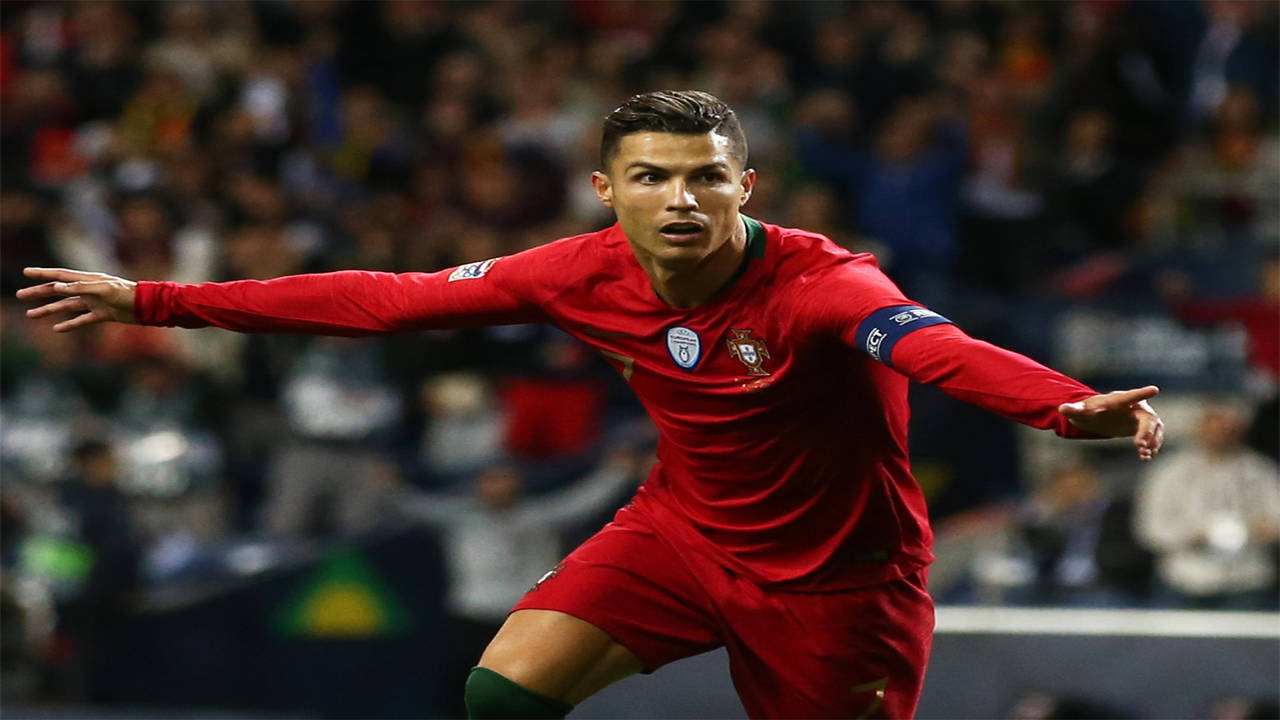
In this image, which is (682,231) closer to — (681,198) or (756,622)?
(681,198)

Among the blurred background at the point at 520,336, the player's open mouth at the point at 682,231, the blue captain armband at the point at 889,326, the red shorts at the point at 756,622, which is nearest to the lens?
the blue captain armband at the point at 889,326

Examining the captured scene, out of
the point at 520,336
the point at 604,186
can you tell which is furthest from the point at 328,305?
the point at 520,336

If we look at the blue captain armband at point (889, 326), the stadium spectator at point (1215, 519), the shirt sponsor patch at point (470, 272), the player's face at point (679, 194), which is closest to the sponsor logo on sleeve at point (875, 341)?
the blue captain armband at point (889, 326)

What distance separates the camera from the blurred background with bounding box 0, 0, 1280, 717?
833 cm

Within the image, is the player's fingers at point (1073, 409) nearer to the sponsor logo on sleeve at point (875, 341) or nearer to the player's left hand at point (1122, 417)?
the player's left hand at point (1122, 417)

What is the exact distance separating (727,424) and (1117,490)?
199 inches

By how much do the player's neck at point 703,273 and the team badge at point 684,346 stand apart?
0.21ft

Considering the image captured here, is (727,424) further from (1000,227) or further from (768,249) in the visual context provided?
→ (1000,227)

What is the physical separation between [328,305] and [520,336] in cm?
538

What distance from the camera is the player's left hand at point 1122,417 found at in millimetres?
3146

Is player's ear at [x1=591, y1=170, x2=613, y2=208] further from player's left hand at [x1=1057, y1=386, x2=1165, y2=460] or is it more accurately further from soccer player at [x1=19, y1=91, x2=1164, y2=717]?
player's left hand at [x1=1057, y1=386, x2=1165, y2=460]

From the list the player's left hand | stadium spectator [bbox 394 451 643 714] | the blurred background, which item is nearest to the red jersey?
the player's left hand

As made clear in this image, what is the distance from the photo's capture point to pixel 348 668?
8.89m

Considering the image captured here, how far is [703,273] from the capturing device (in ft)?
13.3
